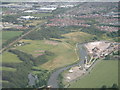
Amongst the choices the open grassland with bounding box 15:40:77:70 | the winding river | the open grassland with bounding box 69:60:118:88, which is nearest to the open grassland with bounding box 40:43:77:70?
the open grassland with bounding box 15:40:77:70

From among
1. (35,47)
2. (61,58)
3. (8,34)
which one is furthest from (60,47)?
(8,34)

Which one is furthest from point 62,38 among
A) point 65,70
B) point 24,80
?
point 24,80

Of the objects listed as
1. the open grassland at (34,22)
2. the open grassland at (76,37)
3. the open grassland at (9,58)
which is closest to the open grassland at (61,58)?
the open grassland at (9,58)

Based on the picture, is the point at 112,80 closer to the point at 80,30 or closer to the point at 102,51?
the point at 102,51

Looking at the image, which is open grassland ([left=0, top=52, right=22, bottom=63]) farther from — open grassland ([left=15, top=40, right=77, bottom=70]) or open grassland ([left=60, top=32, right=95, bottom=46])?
open grassland ([left=60, top=32, right=95, bottom=46])

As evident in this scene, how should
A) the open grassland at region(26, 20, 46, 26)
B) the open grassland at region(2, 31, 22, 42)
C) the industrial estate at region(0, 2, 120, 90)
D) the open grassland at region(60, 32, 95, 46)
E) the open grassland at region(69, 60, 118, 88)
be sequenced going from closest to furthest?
1. the open grassland at region(69, 60, 118, 88)
2. the industrial estate at region(0, 2, 120, 90)
3. the open grassland at region(60, 32, 95, 46)
4. the open grassland at region(2, 31, 22, 42)
5. the open grassland at region(26, 20, 46, 26)

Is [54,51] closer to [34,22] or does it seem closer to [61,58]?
[61,58]

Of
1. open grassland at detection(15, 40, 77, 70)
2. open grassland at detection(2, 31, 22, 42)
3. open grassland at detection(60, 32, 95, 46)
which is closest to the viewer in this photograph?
open grassland at detection(15, 40, 77, 70)
